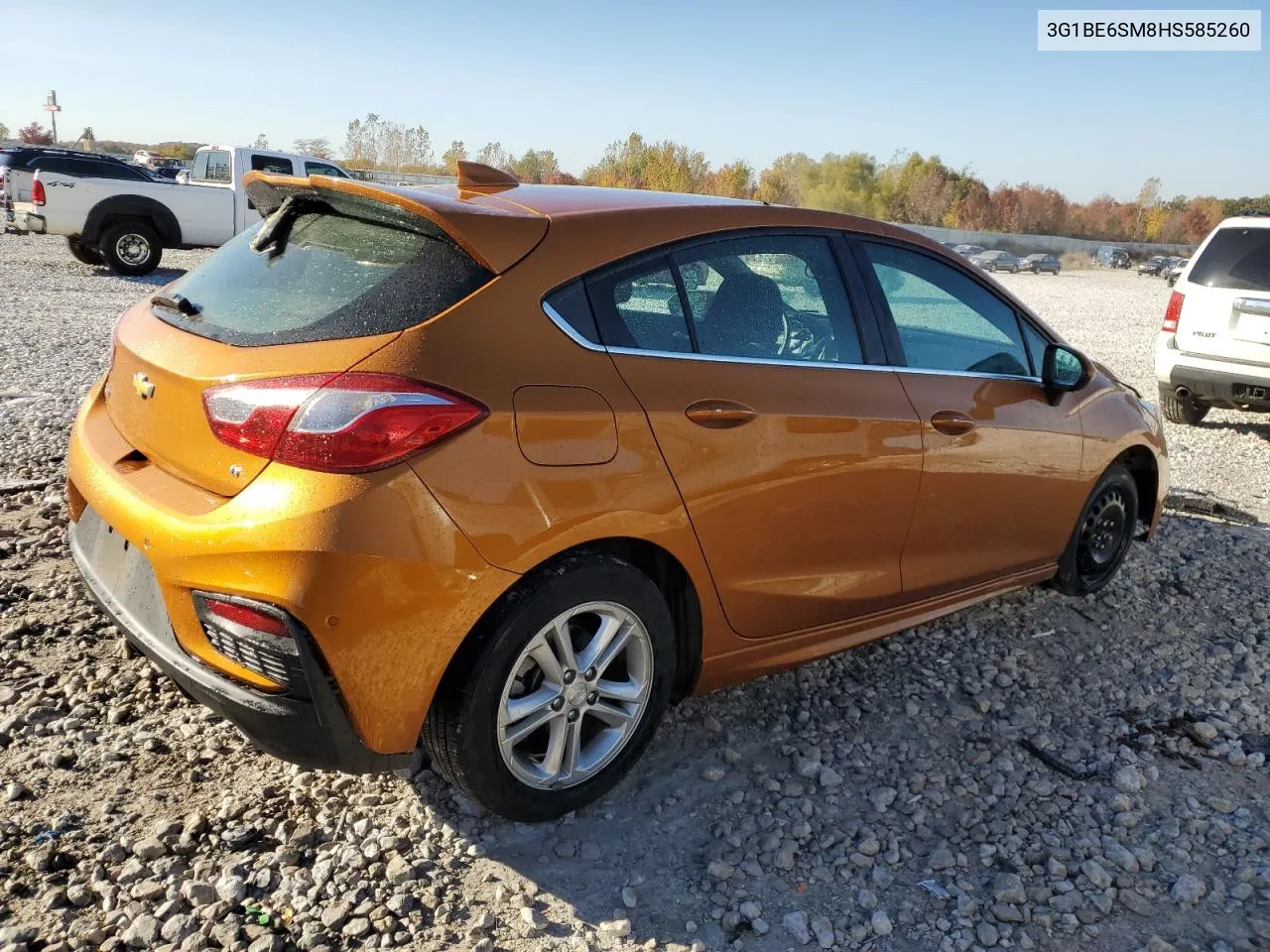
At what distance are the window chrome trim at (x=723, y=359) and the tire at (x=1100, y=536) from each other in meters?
1.00

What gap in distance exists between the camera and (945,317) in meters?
3.81

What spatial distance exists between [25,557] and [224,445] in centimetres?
248

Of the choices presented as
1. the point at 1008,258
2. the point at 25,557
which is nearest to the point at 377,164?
the point at 1008,258

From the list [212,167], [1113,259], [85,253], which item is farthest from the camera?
[1113,259]

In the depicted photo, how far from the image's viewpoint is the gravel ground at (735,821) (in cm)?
251

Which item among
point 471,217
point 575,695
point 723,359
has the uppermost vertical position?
point 471,217

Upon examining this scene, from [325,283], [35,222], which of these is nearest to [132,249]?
[35,222]

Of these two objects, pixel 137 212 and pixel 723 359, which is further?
pixel 137 212

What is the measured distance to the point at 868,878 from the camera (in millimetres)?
2752

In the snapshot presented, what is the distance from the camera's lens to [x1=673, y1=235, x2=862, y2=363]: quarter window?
3.01 m

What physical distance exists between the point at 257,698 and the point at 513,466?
795 mm

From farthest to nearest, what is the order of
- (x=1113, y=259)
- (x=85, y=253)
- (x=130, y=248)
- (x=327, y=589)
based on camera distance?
1. (x=1113, y=259)
2. (x=85, y=253)
3. (x=130, y=248)
4. (x=327, y=589)

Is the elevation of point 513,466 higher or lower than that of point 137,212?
lower

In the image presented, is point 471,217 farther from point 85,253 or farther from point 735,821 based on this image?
point 85,253
